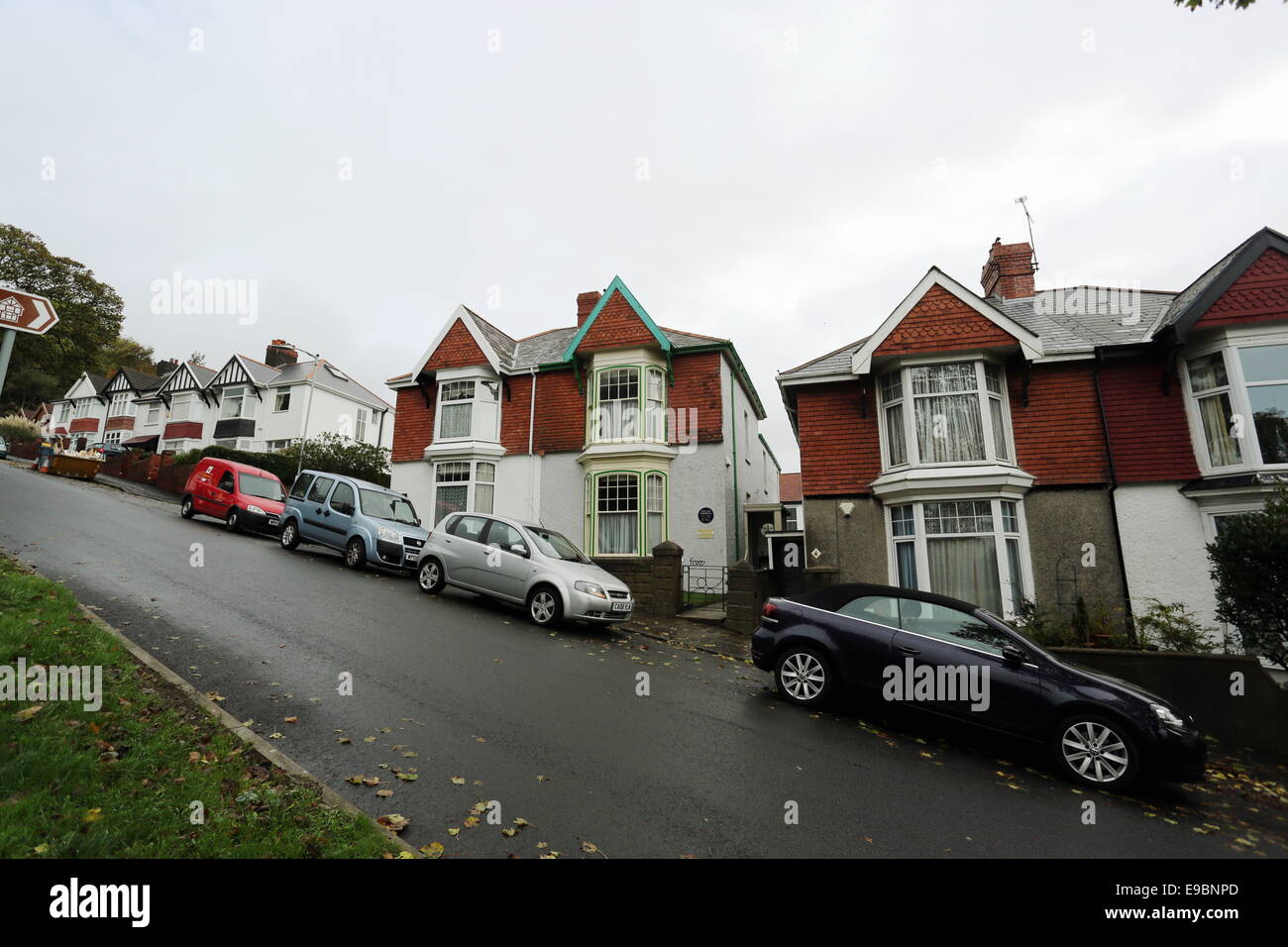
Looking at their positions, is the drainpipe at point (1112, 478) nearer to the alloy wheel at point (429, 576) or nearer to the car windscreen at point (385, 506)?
the alloy wheel at point (429, 576)

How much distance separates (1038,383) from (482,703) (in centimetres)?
1395

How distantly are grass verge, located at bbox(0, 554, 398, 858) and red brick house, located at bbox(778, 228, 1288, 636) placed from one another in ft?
36.5

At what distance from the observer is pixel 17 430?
131 ft

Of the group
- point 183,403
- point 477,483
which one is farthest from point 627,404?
point 183,403

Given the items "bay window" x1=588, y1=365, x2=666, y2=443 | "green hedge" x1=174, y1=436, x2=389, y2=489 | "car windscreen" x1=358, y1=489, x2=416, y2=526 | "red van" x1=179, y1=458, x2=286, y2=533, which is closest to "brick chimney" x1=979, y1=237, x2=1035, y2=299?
"bay window" x1=588, y1=365, x2=666, y2=443

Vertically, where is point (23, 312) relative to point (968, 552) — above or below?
above

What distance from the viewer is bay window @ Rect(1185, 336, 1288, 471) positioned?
1155 cm

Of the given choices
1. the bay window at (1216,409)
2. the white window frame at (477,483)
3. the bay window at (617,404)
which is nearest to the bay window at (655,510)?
the bay window at (617,404)

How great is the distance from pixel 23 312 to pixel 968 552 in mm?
15030

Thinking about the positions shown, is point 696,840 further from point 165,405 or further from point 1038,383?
point 165,405

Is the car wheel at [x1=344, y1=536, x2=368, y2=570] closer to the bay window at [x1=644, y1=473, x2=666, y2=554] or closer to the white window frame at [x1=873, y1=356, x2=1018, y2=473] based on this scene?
the bay window at [x1=644, y1=473, x2=666, y2=554]

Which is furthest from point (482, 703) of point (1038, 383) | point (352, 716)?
point (1038, 383)

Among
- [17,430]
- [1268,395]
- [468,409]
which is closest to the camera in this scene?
[1268,395]

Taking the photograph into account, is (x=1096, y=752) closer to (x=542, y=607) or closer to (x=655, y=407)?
(x=542, y=607)
